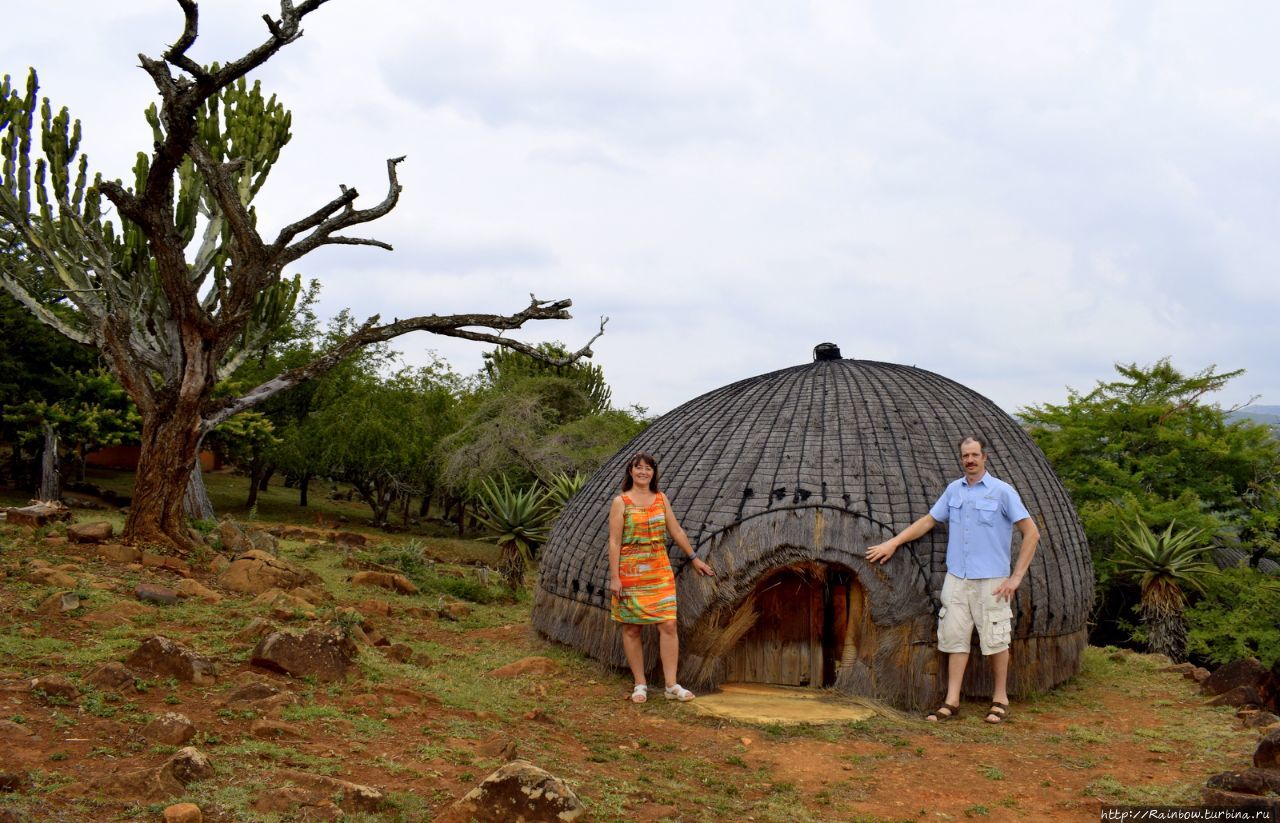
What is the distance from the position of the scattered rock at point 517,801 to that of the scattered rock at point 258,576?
6522 millimetres

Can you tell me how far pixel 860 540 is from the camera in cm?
750

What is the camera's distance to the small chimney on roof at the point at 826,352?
34.3 ft

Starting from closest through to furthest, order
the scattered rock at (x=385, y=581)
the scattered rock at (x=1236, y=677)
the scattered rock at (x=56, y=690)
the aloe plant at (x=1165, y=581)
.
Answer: the scattered rock at (x=56, y=690) < the scattered rock at (x=1236, y=677) < the aloe plant at (x=1165, y=581) < the scattered rock at (x=385, y=581)

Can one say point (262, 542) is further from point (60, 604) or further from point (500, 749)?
point (500, 749)

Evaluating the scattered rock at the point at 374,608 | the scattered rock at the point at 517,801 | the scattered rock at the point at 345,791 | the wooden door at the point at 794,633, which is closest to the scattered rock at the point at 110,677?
the scattered rock at the point at 345,791

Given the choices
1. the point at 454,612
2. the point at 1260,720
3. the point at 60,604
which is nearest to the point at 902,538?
the point at 1260,720

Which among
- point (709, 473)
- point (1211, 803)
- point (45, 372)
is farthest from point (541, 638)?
point (45, 372)

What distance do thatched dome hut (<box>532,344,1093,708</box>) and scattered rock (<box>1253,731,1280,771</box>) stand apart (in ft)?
6.78

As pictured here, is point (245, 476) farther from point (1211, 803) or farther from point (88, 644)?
point (1211, 803)

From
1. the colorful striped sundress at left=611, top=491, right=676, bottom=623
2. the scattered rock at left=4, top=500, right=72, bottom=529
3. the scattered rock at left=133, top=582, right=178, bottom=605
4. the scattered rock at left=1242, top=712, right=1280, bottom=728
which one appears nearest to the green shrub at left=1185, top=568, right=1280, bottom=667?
the scattered rock at left=1242, top=712, right=1280, bottom=728

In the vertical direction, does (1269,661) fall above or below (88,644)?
above

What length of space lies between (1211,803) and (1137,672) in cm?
538

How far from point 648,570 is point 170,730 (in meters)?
3.58

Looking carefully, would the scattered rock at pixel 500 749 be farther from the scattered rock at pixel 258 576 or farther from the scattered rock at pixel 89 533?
the scattered rock at pixel 89 533
